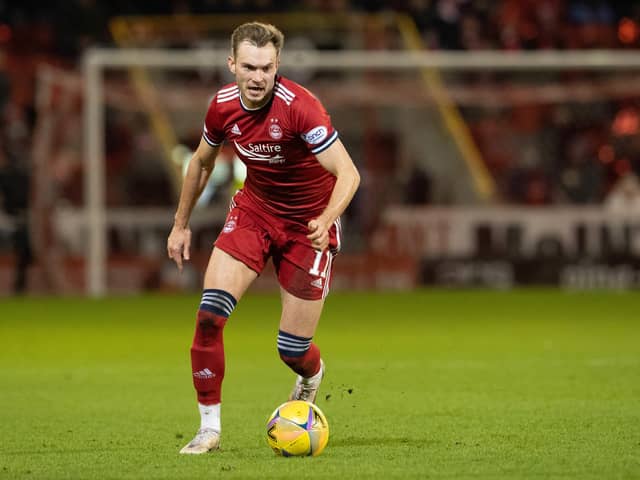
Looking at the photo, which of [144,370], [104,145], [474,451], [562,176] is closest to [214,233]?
[104,145]

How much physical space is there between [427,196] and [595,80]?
11.1 ft

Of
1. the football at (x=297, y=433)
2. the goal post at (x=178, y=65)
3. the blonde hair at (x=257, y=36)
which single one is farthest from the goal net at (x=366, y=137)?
the football at (x=297, y=433)

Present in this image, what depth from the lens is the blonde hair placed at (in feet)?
20.9

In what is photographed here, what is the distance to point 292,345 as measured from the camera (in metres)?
6.96

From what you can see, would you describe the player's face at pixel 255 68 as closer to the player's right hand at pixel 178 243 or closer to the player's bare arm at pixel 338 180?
the player's bare arm at pixel 338 180

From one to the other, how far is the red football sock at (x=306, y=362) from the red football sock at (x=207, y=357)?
603 millimetres

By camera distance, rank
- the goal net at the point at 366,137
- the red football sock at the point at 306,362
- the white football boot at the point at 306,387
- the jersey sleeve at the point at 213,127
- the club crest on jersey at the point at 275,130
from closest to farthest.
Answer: the club crest on jersey at the point at 275,130 → the jersey sleeve at the point at 213,127 → the red football sock at the point at 306,362 → the white football boot at the point at 306,387 → the goal net at the point at 366,137

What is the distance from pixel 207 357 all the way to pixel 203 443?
398 mm

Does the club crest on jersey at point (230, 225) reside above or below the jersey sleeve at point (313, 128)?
below

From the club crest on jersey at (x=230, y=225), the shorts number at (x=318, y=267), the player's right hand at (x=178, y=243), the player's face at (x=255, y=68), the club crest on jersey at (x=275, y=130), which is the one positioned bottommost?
the shorts number at (x=318, y=267)

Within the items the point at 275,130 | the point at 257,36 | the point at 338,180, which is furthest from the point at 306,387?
the point at 257,36

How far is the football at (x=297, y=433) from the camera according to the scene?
6.31 meters

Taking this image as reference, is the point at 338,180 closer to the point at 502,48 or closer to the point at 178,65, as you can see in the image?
the point at 178,65

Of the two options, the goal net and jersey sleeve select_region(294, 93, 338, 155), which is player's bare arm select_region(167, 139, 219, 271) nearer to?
jersey sleeve select_region(294, 93, 338, 155)
